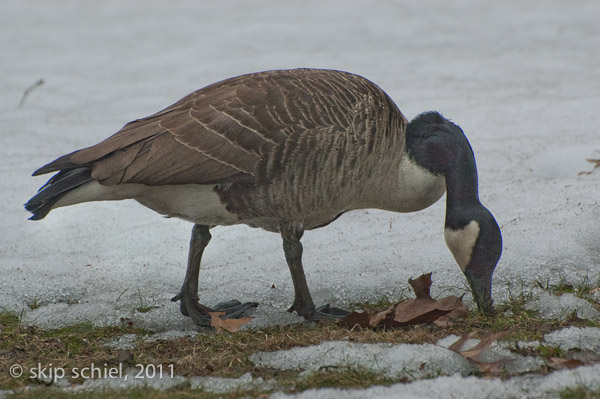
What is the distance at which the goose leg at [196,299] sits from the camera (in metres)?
5.62

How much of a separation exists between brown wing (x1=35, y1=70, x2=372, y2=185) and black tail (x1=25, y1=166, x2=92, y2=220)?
0.08m

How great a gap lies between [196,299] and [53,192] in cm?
134

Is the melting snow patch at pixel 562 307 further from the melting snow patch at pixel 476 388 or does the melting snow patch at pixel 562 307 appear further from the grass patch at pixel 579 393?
the grass patch at pixel 579 393

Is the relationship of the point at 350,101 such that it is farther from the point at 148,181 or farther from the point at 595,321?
the point at 595,321

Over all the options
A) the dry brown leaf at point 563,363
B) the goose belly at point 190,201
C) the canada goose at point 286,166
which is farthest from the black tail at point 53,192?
the dry brown leaf at point 563,363

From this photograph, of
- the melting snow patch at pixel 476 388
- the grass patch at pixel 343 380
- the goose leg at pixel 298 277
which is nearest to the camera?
the melting snow patch at pixel 476 388

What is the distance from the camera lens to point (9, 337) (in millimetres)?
5121

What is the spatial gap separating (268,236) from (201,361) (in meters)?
2.62

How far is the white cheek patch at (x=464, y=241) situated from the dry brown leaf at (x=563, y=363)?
1.18 metres

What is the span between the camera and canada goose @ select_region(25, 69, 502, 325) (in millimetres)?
5141

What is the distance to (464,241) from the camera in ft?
16.9

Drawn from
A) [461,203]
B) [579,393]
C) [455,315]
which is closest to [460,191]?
[461,203]

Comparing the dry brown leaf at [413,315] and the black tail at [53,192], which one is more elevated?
the black tail at [53,192]

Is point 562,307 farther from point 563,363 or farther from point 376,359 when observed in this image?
point 376,359
